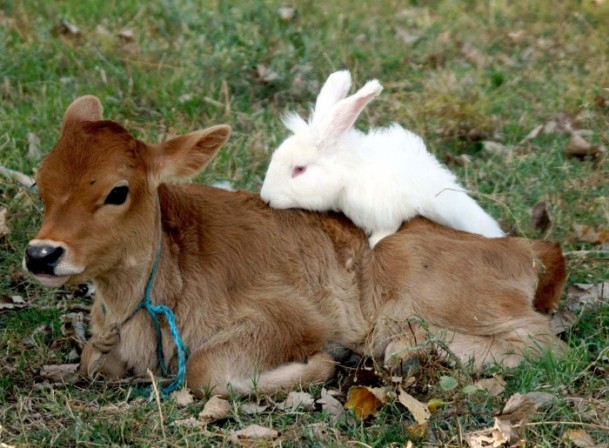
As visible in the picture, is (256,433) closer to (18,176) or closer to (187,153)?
(187,153)

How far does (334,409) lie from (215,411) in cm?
55

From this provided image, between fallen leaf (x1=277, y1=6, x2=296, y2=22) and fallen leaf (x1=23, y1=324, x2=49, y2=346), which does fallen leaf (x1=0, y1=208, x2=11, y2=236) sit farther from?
fallen leaf (x1=277, y1=6, x2=296, y2=22)

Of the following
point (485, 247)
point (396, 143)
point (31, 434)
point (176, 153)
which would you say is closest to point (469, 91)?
point (396, 143)

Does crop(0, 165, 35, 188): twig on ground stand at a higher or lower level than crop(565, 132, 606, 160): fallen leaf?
higher

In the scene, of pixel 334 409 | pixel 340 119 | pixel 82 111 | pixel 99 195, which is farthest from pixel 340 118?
pixel 334 409

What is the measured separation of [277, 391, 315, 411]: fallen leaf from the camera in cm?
485

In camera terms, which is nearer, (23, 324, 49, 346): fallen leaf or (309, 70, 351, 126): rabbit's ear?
(23, 324, 49, 346): fallen leaf

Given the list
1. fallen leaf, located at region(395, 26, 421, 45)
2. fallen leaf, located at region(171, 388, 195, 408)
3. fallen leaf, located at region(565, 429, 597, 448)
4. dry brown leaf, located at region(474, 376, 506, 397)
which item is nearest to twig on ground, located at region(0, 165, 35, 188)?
fallen leaf, located at region(171, 388, 195, 408)

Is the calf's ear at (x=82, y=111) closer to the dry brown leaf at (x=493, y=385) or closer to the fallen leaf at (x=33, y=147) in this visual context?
the fallen leaf at (x=33, y=147)

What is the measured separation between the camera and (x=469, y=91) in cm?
850

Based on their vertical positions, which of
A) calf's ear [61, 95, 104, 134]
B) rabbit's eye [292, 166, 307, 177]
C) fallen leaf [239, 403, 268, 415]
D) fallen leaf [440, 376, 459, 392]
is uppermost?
calf's ear [61, 95, 104, 134]

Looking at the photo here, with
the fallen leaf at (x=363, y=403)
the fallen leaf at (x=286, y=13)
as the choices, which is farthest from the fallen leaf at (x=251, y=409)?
the fallen leaf at (x=286, y=13)

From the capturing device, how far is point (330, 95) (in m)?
6.26

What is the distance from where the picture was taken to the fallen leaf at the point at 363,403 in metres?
4.65
